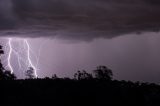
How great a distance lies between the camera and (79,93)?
123ft

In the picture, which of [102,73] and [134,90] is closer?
[134,90]

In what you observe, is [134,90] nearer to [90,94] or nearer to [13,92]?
[90,94]

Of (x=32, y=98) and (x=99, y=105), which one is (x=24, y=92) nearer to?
(x=32, y=98)

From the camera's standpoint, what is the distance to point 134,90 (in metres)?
37.3

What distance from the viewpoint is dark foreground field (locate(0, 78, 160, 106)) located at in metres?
36.1

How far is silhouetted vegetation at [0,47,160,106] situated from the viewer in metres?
36.1

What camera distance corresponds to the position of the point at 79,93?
123 feet

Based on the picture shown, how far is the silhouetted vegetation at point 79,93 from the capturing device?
36.1 meters

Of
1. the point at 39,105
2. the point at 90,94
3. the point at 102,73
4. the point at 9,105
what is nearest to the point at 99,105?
the point at 90,94

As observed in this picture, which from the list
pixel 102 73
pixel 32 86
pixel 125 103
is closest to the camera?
pixel 125 103

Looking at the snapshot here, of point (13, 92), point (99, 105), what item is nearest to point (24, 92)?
point (13, 92)

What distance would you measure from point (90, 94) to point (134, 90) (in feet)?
11.6

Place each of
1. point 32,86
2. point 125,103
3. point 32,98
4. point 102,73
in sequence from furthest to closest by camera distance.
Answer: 1. point 102,73
2. point 32,86
3. point 32,98
4. point 125,103

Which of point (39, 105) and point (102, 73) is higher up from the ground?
point (102, 73)
